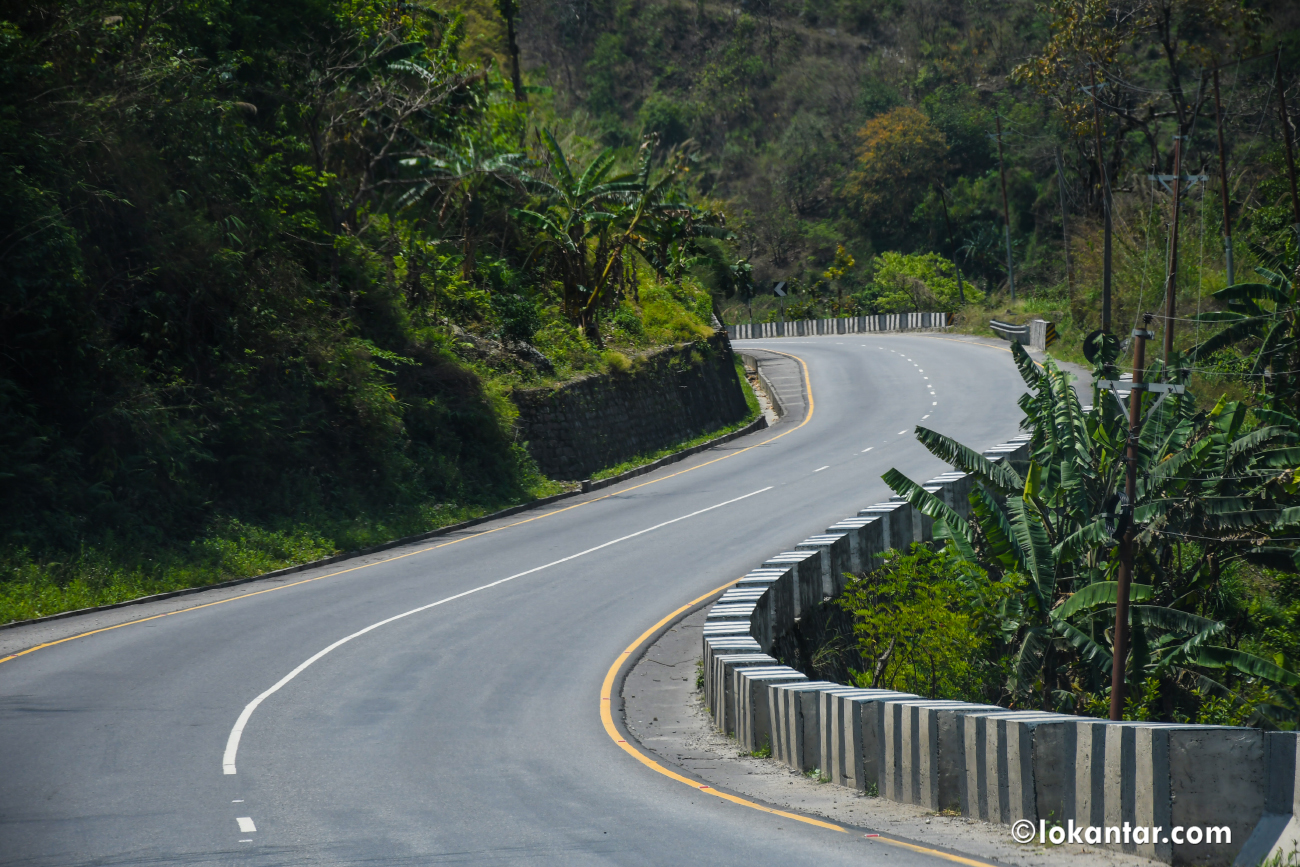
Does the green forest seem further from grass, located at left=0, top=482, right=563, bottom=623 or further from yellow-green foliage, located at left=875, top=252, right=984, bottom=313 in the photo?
yellow-green foliage, located at left=875, top=252, right=984, bottom=313

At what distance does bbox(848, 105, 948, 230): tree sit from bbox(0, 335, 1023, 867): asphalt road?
7130 cm

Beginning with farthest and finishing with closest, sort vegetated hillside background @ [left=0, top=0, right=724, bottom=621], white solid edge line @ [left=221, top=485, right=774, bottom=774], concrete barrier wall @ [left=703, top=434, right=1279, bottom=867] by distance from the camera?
vegetated hillside background @ [left=0, top=0, right=724, bottom=621] → white solid edge line @ [left=221, top=485, right=774, bottom=774] → concrete barrier wall @ [left=703, top=434, right=1279, bottom=867]

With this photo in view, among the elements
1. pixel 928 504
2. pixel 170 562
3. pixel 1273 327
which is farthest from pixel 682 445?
pixel 928 504

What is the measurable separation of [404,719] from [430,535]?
41.7ft

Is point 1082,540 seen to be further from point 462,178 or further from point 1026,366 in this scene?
point 462,178

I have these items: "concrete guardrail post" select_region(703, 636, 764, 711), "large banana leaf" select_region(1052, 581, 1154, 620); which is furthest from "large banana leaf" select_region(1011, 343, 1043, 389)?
"concrete guardrail post" select_region(703, 636, 764, 711)

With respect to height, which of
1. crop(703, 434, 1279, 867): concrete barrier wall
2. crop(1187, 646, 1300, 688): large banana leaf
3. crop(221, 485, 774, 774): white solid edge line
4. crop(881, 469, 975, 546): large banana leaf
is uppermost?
crop(881, 469, 975, 546): large banana leaf

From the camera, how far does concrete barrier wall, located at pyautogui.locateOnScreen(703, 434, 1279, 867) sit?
7719 millimetres

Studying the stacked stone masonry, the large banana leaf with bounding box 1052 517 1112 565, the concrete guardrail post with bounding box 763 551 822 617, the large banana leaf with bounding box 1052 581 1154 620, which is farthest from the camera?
the stacked stone masonry

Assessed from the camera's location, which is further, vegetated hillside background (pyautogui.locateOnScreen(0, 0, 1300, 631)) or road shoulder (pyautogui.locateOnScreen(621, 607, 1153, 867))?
vegetated hillside background (pyautogui.locateOnScreen(0, 0, 1300, 631))

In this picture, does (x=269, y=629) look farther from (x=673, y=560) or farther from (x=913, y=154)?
(x=913, y=154)

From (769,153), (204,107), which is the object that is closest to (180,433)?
(204,107)

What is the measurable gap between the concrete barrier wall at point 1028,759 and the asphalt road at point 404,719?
3.69ft

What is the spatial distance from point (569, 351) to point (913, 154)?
6567cm
